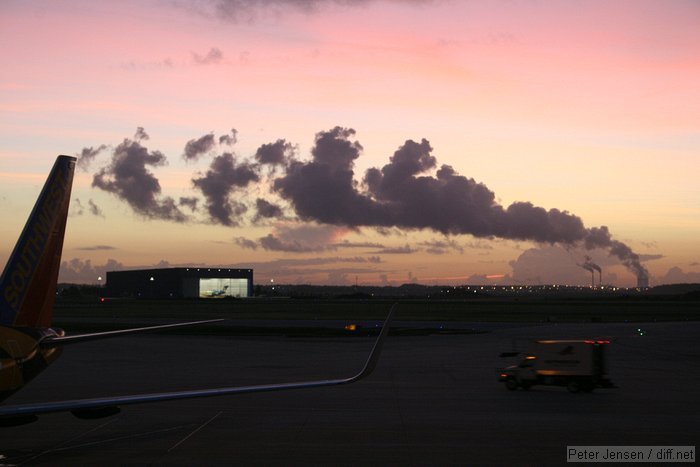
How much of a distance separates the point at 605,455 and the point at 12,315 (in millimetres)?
15730

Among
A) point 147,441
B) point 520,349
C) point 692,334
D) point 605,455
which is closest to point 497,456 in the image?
point 605,455

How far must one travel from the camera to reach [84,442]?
77.7 feet

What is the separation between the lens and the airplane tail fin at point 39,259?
20.8 meters

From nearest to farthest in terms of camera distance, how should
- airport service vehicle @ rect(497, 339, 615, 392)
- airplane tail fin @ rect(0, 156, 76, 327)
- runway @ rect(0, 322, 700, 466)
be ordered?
airplane tail fin @ rect(0, 156, 76, 327) < runway @ rect(0, 322, 700, 466) < airport service vehicle @ rect(497, 339, 615, 392)

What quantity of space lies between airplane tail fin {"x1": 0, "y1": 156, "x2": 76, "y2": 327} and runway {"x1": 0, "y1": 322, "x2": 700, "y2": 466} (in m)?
3.74

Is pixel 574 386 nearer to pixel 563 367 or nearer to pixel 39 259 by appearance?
pixel 563 367

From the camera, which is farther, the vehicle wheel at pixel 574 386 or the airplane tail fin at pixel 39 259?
the vehicle wheel at pixel 574 386

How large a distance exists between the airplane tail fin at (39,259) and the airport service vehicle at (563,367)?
76.3 feet

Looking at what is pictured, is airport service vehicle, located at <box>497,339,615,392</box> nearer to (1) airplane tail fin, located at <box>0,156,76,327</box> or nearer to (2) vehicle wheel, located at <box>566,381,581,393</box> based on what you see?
(2) vehicle wheel, located at <box>566,381,581,393</box>

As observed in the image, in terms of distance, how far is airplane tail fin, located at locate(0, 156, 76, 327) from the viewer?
68.1 ft

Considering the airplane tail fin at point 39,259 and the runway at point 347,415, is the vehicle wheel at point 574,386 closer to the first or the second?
the runway at point 347,415

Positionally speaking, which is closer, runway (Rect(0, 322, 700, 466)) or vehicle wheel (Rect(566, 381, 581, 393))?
runway (Rect(0, 322, 700, 466))

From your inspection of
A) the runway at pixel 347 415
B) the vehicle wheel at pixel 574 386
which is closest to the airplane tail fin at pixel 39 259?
the runway at pixel 347 415

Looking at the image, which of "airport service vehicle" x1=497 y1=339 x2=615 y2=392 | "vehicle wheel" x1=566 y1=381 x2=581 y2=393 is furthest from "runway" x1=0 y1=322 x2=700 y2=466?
"vehicle wheel" x1=566 y1=381 x2=581 y2=393
